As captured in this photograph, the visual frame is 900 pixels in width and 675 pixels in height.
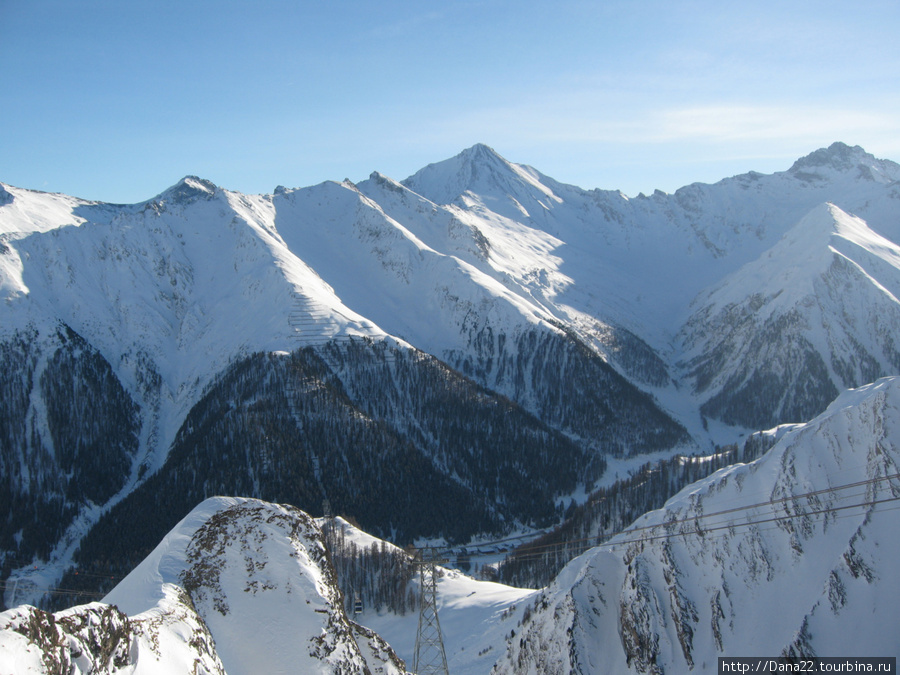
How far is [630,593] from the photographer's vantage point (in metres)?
62.2

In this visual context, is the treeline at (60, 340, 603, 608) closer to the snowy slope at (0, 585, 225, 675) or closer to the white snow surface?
the white snow surface

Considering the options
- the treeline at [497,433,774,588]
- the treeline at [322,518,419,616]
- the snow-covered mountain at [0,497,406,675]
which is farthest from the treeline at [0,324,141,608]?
the snow-covered mountain at [0,497,406,675]

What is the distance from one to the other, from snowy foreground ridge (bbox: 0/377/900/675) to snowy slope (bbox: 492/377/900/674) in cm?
12

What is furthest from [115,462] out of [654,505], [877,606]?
[877,606]

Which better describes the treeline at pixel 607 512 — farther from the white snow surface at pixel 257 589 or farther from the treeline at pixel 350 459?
the white snow surface at pixel 257 589

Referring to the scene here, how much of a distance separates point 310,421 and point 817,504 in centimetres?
13158

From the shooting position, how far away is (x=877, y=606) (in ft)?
155

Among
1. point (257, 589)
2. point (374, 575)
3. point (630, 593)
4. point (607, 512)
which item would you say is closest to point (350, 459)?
point (374, 575)

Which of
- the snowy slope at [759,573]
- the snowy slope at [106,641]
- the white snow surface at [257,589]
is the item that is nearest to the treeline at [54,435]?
the white snow surface at [257,589]

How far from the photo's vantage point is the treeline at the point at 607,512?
130375 mm

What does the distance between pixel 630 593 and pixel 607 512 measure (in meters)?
90.4

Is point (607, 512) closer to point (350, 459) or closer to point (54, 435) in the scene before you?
point (350, 459)

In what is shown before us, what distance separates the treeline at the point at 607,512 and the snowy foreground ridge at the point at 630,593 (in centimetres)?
5175

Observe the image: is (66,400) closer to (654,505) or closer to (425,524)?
(425,524)
